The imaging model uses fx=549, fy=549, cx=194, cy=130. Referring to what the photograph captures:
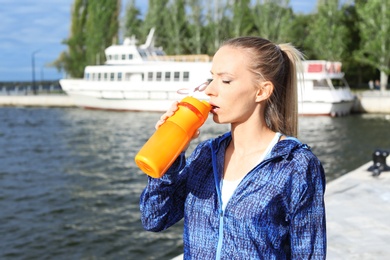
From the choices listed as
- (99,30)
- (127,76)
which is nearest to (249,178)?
Answer: (127,76)

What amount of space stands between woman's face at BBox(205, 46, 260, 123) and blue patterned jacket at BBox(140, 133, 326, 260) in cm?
18

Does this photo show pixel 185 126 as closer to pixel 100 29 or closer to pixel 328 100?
pixel 328 100

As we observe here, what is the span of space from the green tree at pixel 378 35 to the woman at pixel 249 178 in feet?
118

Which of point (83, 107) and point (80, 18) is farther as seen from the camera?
point (80, 18)

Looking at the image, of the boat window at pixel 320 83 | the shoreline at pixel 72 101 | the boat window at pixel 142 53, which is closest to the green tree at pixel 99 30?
the shoreline at pixel 72 101

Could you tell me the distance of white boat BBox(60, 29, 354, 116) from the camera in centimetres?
3048

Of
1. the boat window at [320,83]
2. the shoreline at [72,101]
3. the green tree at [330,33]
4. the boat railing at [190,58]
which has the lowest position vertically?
the shoreline at [72,101]

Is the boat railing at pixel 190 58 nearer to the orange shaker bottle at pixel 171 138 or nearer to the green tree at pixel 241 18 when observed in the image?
the green tree at pixel 241 18

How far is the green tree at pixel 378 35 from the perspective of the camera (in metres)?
35.9

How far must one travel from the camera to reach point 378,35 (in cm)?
3622

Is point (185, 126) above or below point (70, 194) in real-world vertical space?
above

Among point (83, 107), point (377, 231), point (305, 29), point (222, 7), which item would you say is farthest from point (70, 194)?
point (305, 29)

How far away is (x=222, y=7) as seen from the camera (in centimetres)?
4581

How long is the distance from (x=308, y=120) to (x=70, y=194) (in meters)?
19.2
